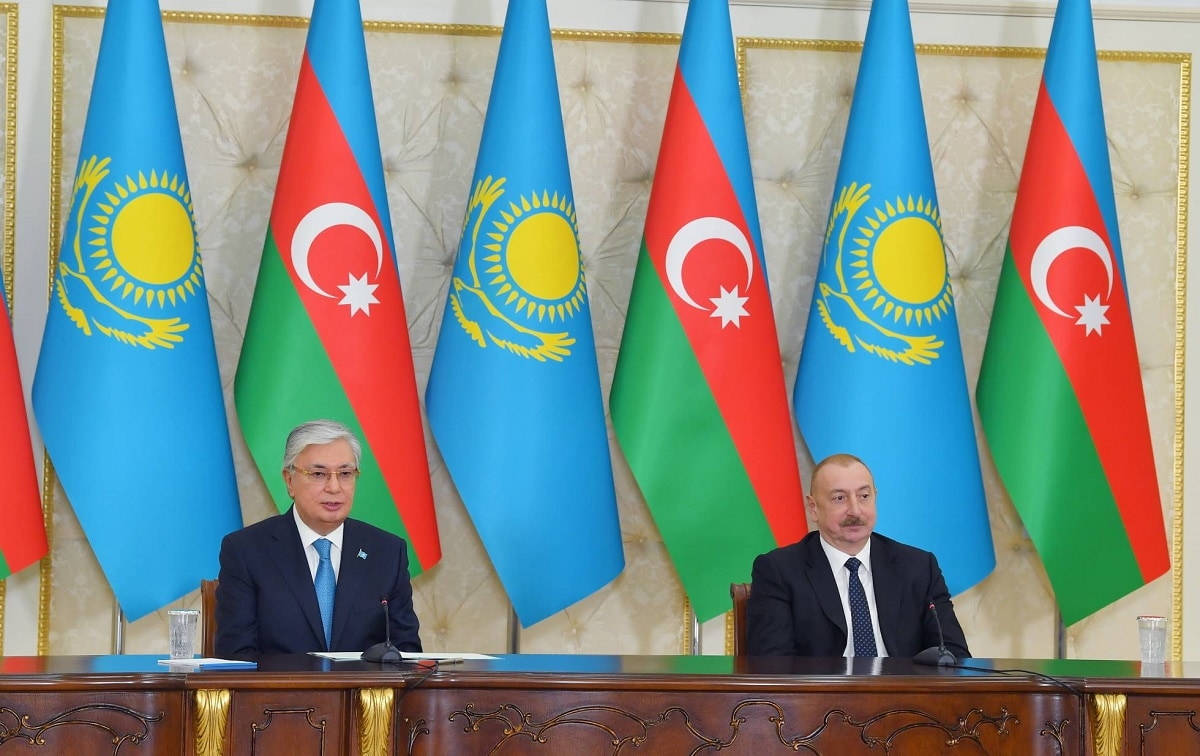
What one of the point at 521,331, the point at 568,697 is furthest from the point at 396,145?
the point at 568,697

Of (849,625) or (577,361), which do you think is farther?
(577,361)

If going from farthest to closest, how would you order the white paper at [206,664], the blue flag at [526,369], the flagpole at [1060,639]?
the flagpole at [1060,639], the blue flag at [526,369], the white paper at [206,664]

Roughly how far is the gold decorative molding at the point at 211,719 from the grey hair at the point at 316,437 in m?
0.97

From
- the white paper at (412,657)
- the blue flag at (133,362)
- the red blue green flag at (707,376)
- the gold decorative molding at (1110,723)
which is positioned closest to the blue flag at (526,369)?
the red blue green flag at (707,376)

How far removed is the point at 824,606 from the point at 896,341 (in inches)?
47.5

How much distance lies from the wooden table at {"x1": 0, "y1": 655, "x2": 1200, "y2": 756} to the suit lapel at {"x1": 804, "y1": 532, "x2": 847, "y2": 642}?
0.64m

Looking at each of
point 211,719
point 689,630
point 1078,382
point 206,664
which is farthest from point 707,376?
point 211,719

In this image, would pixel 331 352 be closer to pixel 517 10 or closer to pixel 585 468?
pixel 585 468

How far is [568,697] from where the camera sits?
2.56m

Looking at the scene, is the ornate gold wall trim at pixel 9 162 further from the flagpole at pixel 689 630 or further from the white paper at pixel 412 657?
the flagpole at pixel 689 630

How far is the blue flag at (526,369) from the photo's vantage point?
4184 millimetres

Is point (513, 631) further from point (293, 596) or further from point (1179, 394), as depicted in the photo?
point (1179, 394)

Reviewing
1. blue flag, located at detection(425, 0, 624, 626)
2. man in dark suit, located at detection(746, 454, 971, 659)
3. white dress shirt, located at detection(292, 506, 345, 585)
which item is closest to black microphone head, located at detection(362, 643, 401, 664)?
white dress shirt, located at detection(292, 506, 345, 585)

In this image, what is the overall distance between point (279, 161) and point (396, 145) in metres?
0.38
